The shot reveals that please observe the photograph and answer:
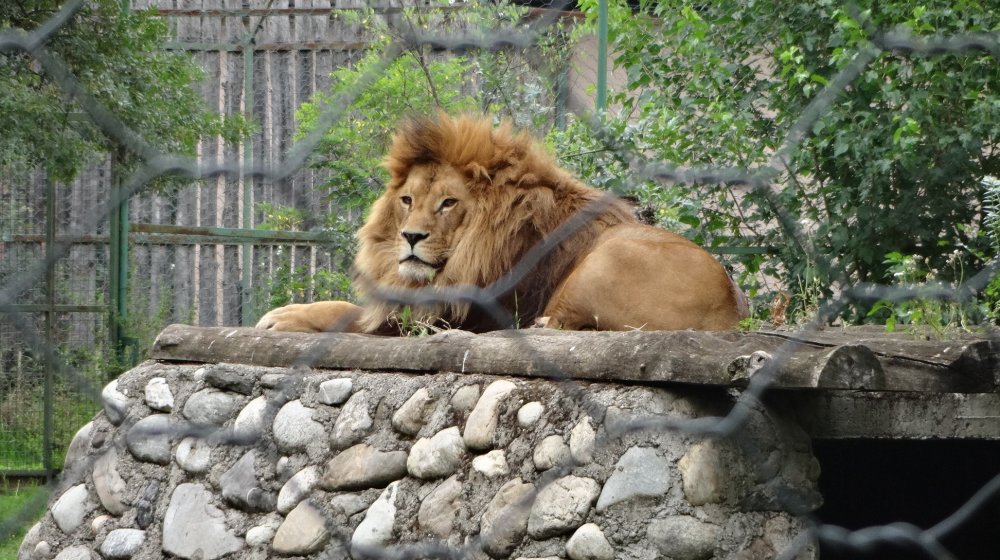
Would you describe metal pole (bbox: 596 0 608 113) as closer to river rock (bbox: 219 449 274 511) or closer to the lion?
the lion

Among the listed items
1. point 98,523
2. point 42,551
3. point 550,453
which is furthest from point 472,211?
point 42,551

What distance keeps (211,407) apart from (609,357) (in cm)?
98

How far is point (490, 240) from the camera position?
2.45 meters

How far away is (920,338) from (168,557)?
1501 millimetres

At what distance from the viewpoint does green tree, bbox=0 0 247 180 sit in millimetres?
2172

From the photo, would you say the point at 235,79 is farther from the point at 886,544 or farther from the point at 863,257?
the point at 886,544

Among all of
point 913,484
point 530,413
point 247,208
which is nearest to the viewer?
point 530,413

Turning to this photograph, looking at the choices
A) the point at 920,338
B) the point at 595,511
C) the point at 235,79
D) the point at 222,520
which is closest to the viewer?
the point at 595,511

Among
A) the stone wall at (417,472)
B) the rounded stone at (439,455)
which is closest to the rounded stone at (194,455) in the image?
the stone wall at (417,472)

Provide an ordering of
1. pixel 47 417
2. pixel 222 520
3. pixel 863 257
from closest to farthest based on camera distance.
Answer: pixel 222 520, pixel 863 257, pixel 47 417

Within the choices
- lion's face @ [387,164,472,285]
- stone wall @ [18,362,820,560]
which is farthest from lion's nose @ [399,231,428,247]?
stone wall @ [18,362,820,560]

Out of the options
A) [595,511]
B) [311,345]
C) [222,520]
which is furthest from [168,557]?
[595,511]

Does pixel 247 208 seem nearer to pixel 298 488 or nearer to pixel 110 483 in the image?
pixel 110 483

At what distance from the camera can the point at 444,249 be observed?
8.09 ft
